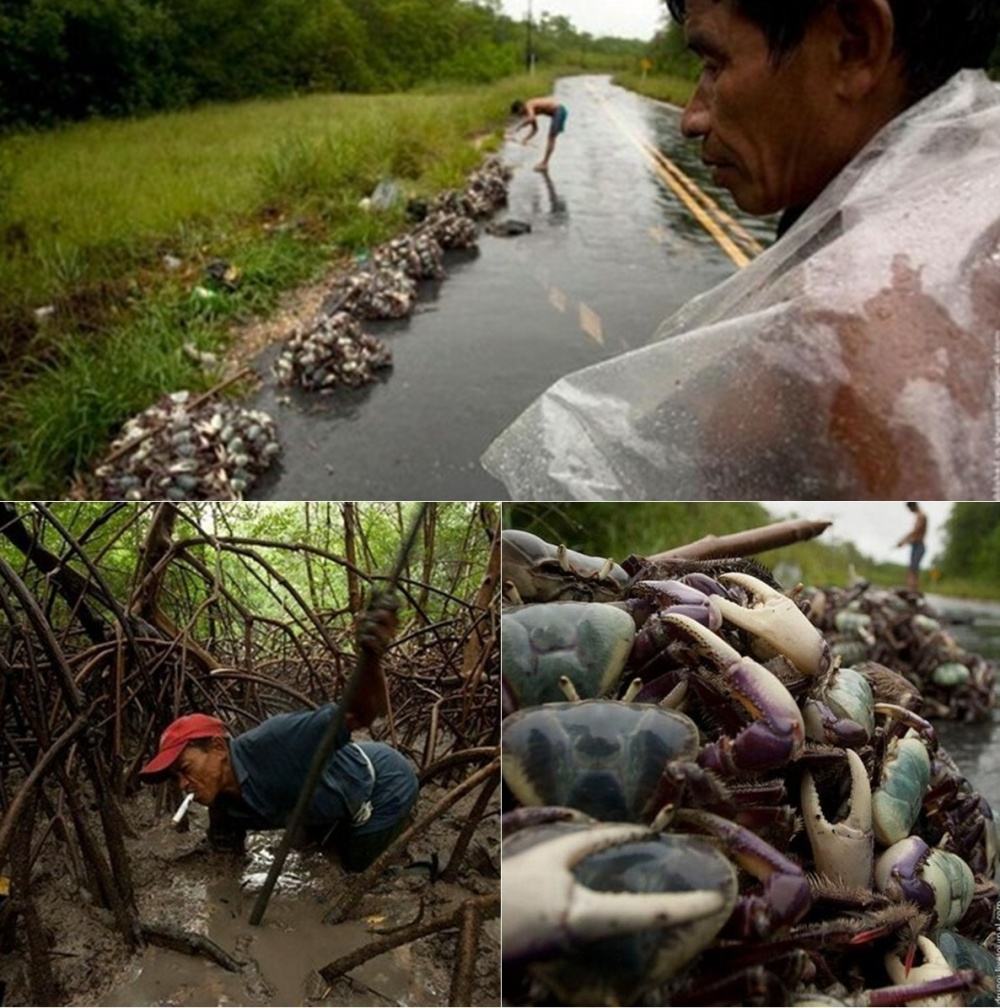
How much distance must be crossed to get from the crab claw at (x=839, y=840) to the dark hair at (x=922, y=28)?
43.9 inches

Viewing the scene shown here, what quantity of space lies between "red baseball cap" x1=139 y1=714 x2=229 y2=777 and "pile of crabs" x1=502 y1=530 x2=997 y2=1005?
2.27ft

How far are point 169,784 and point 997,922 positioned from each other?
1.52 m

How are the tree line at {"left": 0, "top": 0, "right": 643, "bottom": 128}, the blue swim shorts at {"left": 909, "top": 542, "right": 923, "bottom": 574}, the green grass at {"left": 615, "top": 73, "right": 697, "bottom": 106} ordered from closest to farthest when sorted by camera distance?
the blue swim shorts at {"left": 909, "top": 542, "right": 923, "bottom": 574} < the tree line at {"left": 0, "top": 0, "right": 643, "bottom": 128} < the green grass at {"left": 615, "top": 73, "right": 697, "bottom": 106}

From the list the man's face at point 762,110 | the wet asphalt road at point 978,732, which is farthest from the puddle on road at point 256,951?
the wet asphalt road at point 978,732

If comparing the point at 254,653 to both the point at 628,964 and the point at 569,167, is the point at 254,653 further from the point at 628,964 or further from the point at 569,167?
the point at 569,167

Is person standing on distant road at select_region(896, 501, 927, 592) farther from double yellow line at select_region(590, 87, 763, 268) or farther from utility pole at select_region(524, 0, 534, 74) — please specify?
utility pole at select_region(524, 0, 534, 74)

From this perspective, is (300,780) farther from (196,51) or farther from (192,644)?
(196,51)

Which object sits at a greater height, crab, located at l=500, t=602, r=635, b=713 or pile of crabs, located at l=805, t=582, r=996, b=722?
crab, located at l=500, t=602, r=635, b=713

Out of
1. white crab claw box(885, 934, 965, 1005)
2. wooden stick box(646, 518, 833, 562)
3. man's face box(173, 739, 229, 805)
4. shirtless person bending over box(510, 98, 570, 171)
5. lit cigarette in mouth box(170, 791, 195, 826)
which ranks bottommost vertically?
lit cigarette in mouth box(170, 791, 195, 826)

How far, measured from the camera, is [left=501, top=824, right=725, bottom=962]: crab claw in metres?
1.05

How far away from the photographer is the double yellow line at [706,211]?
36.1 ft

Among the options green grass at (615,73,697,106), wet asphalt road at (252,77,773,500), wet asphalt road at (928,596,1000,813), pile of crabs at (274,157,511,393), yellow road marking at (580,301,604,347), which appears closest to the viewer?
wet asphalt road at (928,596,1000,813)

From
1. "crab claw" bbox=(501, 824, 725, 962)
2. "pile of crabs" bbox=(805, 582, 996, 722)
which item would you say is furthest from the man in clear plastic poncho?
"pile of crabs" bbox=(805, 582, 996, 722)

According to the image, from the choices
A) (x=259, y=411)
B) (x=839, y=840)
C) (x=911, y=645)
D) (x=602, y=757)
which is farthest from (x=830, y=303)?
(x=259, y=411)
